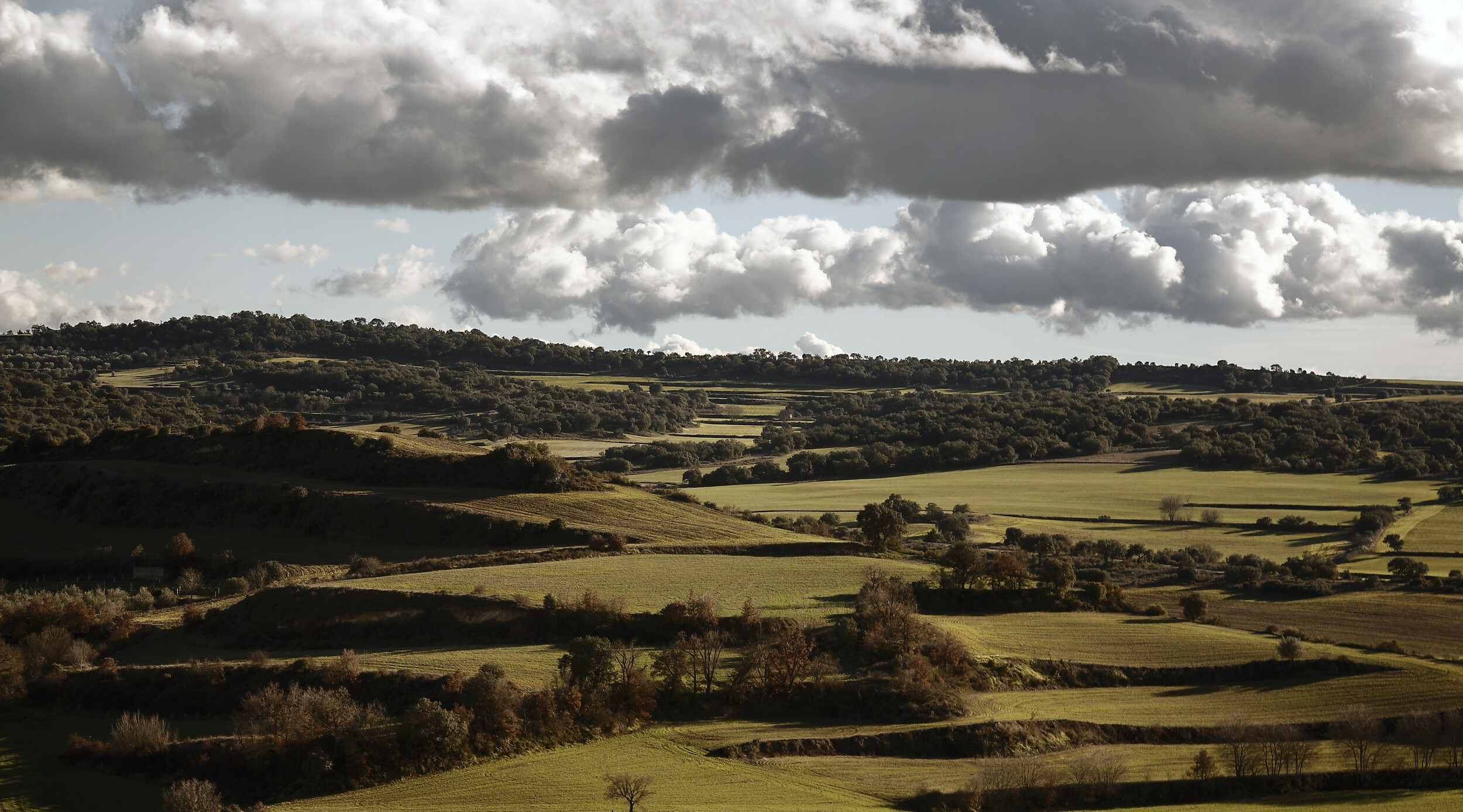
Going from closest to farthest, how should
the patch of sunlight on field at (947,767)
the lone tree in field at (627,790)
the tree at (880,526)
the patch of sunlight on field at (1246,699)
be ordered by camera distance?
the lone tree in field at (627,790)
the patch of sunlight on field at (947,767)
the patch of sunlight on field at (1246,699)
the tree at (880,526)

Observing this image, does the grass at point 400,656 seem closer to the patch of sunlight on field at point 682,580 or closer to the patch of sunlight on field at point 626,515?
the patch of sunlight on field at point 682,580

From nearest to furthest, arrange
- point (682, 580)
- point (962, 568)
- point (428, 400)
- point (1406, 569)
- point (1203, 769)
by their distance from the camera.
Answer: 1. point (1203, 769)
2. point (682, 580)
3. point (962, 568)
4. point (1406, 569)
5. point (428, 400)

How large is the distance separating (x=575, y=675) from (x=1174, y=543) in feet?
212

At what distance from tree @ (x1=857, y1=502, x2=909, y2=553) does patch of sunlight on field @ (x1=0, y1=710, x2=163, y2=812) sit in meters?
44.2

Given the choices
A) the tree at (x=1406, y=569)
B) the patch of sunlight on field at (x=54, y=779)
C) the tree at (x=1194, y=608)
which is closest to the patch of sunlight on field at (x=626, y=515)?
the tree at (x=1194, y=608)

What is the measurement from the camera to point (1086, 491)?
122 metres

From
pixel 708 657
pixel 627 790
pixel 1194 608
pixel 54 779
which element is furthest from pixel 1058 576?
pixel 54 779

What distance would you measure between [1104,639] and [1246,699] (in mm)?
8395

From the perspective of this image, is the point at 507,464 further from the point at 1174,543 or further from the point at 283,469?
the point at 1174,543

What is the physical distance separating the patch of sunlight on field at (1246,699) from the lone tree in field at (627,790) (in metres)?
16.2

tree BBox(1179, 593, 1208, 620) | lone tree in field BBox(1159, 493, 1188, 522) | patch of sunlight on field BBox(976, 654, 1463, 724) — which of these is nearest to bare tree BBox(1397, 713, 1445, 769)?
patch of sunlight on field BBox(976, 654, 1463, 724)

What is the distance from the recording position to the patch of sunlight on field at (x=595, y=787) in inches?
1439

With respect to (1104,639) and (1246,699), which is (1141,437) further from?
(1246,699)

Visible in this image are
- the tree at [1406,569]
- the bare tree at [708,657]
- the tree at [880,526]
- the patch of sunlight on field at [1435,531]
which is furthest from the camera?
the patch of sunlight on field at [1435,531]
